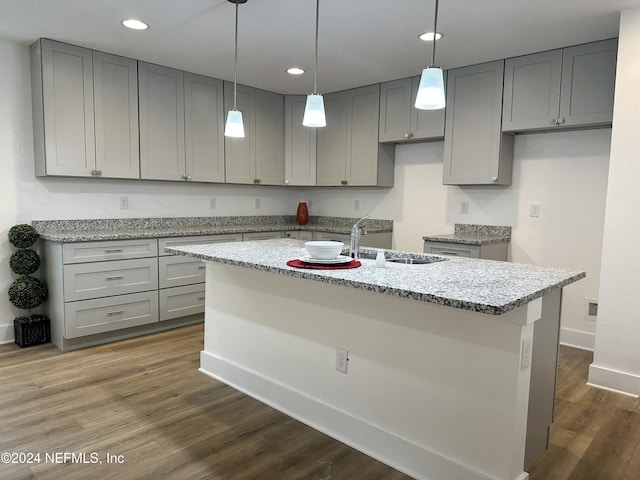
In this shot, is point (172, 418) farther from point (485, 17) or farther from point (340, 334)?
point (485, 17)

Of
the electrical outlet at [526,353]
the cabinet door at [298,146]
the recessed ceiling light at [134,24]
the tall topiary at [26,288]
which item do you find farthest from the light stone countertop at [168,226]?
the electrical outlet at [526,353]

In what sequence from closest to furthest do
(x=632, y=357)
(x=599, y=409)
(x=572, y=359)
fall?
(x=599, y=409) → (x=632, y=357) → (x=572, y=359)

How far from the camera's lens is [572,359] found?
3.38m

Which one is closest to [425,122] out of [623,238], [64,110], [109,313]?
[623,238]

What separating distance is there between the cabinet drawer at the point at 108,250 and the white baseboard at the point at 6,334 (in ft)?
2.76

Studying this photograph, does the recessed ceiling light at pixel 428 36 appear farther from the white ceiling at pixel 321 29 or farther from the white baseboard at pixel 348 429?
the white baseboard at pixel 348 429

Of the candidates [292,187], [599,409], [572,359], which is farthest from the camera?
[292,187]

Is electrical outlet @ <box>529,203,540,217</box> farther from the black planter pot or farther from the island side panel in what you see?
the black planter pot

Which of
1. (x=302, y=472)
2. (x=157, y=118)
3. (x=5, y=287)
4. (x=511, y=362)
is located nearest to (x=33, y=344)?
(x=5, y=287)

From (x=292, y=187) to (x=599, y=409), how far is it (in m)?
3.95

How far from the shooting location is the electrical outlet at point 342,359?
2.17 m

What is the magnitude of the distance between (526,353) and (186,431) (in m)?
1.65

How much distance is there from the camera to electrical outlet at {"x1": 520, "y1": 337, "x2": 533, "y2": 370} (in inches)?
64.0

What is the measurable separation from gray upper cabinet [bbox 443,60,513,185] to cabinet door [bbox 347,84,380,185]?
804 millimetres
